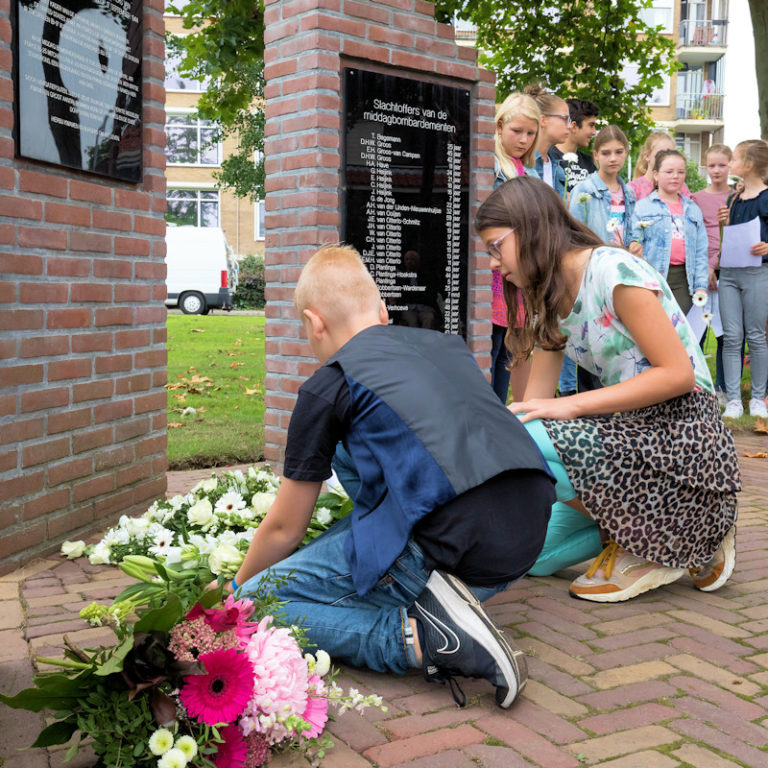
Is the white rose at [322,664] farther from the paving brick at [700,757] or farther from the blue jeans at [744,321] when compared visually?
the blue jeans at [744,321]

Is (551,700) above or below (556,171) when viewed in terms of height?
below

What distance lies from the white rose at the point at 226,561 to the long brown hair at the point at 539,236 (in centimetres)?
136

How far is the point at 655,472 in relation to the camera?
10.9 ft

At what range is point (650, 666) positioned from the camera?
286cm

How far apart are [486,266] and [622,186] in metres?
2.02

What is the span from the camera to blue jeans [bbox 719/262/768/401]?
8125 mm

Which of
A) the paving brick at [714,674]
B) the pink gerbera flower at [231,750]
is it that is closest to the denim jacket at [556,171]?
the paving brick at [714,674]

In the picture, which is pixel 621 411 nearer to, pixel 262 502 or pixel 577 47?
pixel 262 502

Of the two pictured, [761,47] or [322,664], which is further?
[761,47]

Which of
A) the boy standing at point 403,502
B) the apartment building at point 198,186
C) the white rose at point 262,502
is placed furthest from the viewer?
the apartment building at point 198,186

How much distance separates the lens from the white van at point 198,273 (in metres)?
27.9

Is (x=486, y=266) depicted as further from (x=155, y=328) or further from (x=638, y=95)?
(x=638, y=95)

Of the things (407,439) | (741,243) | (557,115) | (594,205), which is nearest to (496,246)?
(407,439)

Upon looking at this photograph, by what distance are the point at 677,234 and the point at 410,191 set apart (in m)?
3.32
